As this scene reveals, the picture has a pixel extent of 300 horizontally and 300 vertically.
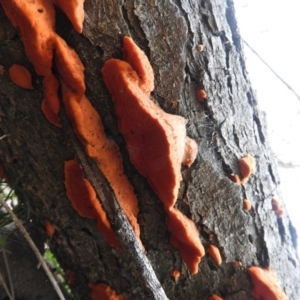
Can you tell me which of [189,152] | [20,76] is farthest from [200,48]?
[20,76]

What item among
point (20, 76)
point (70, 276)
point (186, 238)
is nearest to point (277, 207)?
point (186, 238)

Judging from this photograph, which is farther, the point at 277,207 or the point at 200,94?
the point at 277,207

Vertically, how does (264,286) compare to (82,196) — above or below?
below

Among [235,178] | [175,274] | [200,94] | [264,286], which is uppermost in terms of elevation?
[200,94]

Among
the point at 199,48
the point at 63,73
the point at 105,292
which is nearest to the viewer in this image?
the point at 63,73

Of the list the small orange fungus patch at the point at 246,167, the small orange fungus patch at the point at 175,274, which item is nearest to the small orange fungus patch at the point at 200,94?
the small orange fungus patch at the point at 246,167

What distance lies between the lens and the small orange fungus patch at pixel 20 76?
0.74 m

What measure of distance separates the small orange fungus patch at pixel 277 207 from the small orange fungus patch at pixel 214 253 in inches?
7.9

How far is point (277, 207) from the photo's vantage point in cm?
99

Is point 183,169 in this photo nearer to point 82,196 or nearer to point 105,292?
point 82,196

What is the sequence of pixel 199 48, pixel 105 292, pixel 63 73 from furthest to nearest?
1. pixel 105 292
2. pixel 199 48
3. pixel 63 73

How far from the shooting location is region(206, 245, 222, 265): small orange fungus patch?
2.97ft

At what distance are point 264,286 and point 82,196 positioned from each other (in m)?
0.48

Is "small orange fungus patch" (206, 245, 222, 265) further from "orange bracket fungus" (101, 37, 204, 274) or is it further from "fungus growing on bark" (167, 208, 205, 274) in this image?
"orange bracket fungus" (101, 37, 204, 274)
